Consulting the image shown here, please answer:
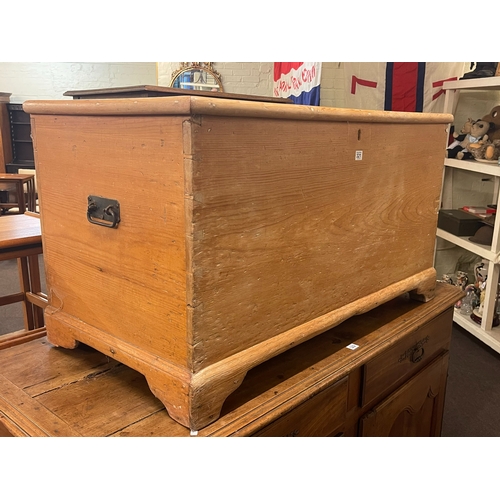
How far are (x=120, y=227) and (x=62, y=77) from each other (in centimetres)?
510

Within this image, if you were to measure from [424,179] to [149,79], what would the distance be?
4511 millimetres

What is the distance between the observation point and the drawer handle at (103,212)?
80cm

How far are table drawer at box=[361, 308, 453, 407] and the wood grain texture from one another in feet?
0.47

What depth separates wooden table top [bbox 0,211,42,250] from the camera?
5.08ft

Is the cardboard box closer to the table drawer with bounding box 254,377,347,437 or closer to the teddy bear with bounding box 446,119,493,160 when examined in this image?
the teddy bear with bounding box 446,119,493,160

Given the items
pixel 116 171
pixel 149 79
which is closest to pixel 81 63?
pixel 149 79

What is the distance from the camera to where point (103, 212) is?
0.83m

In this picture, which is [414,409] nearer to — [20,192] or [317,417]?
[317,417]

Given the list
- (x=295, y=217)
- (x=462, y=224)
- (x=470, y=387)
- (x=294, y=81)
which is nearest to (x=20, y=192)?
(x=294, y=81)

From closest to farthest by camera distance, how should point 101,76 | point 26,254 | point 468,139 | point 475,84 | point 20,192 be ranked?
point 26,254 < point 475,84 < point 468,139 < point 20,192 < point 101,76

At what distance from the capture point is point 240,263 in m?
0.78

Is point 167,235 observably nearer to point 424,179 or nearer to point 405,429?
point 424,179

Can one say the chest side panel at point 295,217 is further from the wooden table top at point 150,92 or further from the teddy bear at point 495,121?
the teddy bear at point 495,121

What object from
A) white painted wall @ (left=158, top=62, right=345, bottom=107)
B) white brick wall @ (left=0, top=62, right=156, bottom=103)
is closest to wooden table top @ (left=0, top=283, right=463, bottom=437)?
white painted wall @ (left=158, top=62, right=345, bottom=107)
